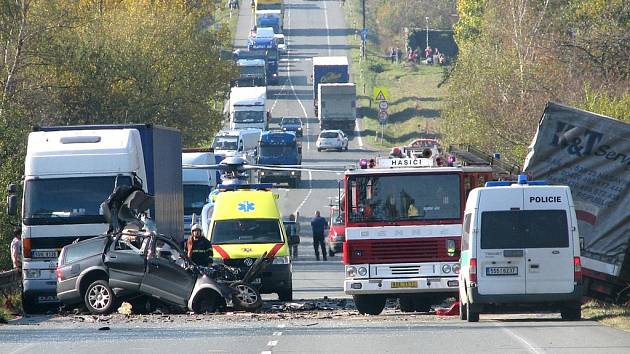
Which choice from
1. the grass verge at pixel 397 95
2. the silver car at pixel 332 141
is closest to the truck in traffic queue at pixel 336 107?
the grass verge at pixel 397 95

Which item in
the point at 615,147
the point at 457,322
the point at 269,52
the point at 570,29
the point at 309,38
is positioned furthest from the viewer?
the point at 309,38

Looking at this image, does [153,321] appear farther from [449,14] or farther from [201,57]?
[449,14]

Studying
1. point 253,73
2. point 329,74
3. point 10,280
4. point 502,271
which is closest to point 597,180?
point 502,271

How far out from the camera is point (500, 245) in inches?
881

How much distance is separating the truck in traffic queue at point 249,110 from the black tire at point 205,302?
62191mm

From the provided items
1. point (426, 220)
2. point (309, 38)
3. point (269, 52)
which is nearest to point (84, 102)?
point (426, 220)

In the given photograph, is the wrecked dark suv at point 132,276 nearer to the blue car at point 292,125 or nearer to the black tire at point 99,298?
the black tire at point 99,298

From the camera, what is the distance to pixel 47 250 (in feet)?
88.4

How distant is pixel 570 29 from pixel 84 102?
21.5 meters

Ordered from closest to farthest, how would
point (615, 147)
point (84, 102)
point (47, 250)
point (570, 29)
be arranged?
point (615, 147), point (47, 250), point (84, 102), point (570, 29)

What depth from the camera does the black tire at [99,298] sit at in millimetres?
25469

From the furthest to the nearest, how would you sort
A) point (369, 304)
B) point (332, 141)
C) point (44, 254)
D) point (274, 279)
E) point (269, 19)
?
point (269, 19) → point (332, 141) → point (274, 279) → point (44, 254) → point (369, 304)

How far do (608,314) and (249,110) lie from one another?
6513cm

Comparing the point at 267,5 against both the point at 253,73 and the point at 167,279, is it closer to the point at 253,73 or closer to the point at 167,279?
the point at 253,73
